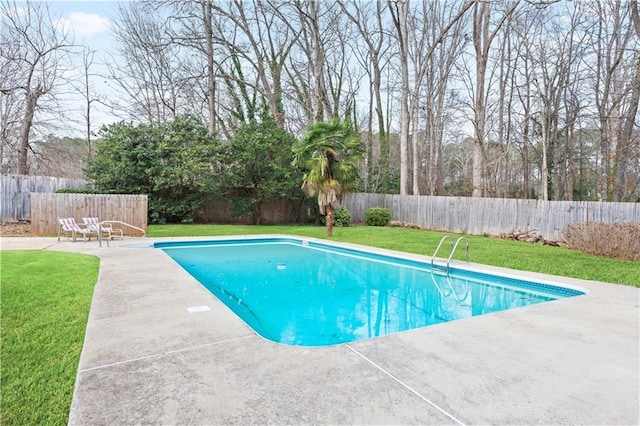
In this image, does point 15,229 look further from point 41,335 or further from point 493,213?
point 493,213

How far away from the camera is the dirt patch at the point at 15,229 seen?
11297mm

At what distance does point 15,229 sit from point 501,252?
1461 cm

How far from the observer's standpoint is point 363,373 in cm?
261

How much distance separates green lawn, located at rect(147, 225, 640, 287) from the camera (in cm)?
667

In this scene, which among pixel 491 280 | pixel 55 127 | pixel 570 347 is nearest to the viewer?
pixel 570 347

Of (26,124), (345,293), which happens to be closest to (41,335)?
(345,293)

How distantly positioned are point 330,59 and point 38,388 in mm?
23712

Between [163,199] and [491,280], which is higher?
[163,199]

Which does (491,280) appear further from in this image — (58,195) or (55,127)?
(55,127)

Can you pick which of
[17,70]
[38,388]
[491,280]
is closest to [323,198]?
[491,280]

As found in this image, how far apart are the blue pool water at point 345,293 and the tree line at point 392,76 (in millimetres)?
8764

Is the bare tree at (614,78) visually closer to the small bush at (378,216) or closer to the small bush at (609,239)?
the small bush at (609,239)

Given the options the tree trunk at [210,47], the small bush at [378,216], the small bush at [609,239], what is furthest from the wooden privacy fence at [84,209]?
the small bush at [609,239]

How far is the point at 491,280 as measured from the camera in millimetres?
6668
